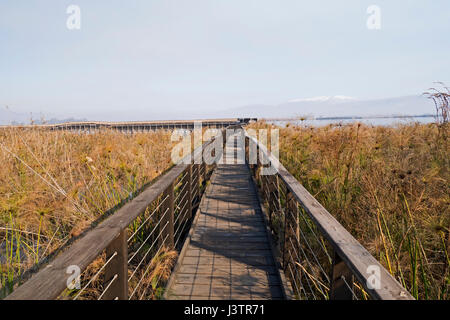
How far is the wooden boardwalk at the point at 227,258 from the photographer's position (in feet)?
9.27

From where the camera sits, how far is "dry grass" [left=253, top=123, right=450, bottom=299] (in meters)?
2.12

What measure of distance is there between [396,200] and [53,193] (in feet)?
12.6

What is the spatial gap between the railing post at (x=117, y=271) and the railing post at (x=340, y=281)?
112 centimetres

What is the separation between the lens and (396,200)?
107 inches

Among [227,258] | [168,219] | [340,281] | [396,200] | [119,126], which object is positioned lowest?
[227,258]

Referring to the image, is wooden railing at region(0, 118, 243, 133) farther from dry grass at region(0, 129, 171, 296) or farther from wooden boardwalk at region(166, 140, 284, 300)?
wooden boardwalk at region(166, 140, 284, 300)

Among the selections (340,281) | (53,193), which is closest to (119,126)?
(53,193)

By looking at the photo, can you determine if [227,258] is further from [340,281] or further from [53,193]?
[53,193]

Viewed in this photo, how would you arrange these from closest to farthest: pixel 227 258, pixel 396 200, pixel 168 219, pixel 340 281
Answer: pixel 340 281 → pixel 396 200 → pixel 168 219 → pixel 227 258

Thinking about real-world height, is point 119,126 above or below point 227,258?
above

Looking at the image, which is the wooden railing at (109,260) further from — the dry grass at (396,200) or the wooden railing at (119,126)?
the wooden railing at (119,126)

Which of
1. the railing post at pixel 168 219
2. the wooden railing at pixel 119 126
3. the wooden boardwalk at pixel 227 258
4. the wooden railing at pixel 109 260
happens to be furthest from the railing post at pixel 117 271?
the wooden railing at pixel 119 126

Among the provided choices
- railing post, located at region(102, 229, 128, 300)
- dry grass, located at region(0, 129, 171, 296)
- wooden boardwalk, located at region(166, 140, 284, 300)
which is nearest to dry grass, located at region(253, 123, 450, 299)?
wooden boardwalk, located at region(166, 140, 284, 300)

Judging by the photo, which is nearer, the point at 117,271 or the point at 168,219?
the point at 117,271
